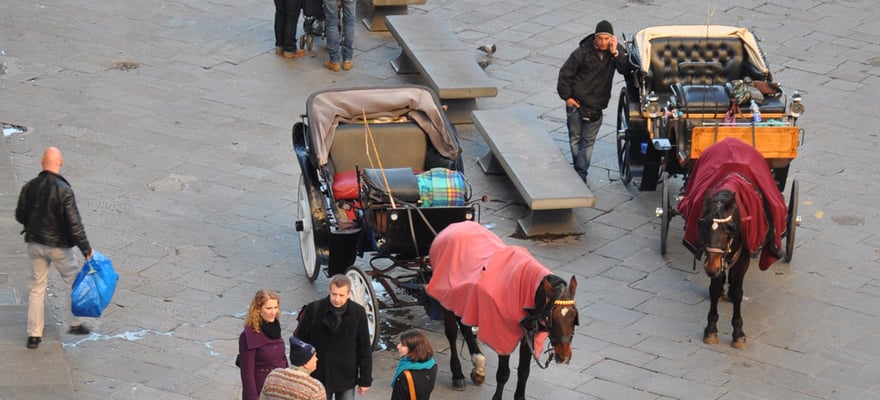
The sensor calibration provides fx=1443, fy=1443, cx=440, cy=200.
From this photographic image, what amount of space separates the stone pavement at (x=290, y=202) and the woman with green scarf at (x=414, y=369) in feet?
5.89

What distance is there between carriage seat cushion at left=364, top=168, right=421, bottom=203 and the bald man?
2035 millimetres

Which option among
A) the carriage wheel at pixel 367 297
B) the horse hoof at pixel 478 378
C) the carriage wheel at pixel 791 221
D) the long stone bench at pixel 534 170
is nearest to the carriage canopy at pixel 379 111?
the long stone bench at pixel 534 170

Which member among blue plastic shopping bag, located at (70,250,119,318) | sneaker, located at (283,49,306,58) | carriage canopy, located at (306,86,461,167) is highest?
carriage canopy, located at (306,86,461,167)

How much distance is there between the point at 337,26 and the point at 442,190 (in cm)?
609

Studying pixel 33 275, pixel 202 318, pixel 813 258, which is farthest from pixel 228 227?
pixel 813 258

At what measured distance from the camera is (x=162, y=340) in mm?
10625

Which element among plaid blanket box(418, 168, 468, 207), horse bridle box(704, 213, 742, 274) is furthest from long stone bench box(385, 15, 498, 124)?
horse bridle box(704, 213, 742, 274)

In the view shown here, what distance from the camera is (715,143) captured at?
461 inches

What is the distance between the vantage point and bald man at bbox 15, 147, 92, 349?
32.4ft

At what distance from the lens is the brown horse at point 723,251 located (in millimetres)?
10305

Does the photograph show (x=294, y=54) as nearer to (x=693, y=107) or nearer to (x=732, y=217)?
(x=693, y=107)

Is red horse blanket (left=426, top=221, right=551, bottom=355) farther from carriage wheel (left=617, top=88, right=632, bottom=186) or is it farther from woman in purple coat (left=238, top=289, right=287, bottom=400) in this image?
carriage wheel (left=617, top=88, right=632, bottom=186)

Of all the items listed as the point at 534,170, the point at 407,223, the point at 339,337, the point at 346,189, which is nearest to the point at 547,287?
the point at 339,337

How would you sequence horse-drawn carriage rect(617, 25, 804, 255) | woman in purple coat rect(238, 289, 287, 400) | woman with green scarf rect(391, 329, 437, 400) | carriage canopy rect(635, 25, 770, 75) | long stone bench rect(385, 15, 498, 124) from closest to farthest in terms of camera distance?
woman with green scarf rect(391, 329, 437, 400), woman in purple coat rect(238, 289, 287, 400), horse-drawn carriage rect(617, 25, 804, 255), carriage canopy rect(635, 25, 770, 75), long stone bench rect(385, 15, 498, 124)
